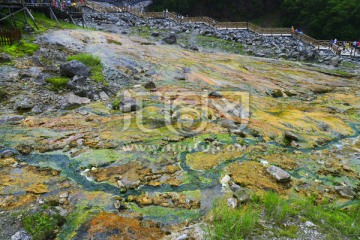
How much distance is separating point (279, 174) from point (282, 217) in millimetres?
1596

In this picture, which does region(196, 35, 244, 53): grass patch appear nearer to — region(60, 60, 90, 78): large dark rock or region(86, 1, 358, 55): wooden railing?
region(86, 1, 358, 55): wooden railing

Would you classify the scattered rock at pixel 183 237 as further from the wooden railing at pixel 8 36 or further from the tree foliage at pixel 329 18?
the tree foliage at pixel 329 18

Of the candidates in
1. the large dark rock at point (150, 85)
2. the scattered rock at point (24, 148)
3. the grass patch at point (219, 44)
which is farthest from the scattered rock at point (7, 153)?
the grass patch at point (219, 44)

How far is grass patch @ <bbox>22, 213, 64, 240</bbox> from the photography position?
448cm

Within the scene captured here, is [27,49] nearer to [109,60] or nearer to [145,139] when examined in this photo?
[109,60]

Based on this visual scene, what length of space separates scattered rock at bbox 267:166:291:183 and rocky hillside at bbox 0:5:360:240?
4cm

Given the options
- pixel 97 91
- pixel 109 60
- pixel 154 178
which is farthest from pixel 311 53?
pixel 154 178

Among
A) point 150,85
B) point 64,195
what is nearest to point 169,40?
point 150,85

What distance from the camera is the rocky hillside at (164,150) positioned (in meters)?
5.01

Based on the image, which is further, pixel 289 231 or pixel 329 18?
pixel 329 18

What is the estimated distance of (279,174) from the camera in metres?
6.55

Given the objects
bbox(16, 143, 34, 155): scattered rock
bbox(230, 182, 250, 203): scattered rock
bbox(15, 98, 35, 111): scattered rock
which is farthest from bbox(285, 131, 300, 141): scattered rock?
bbox(15, 98, 35, 111): scattered rock

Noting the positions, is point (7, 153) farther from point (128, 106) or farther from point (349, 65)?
point (349, 65)

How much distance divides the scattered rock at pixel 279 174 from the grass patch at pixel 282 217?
60cm
